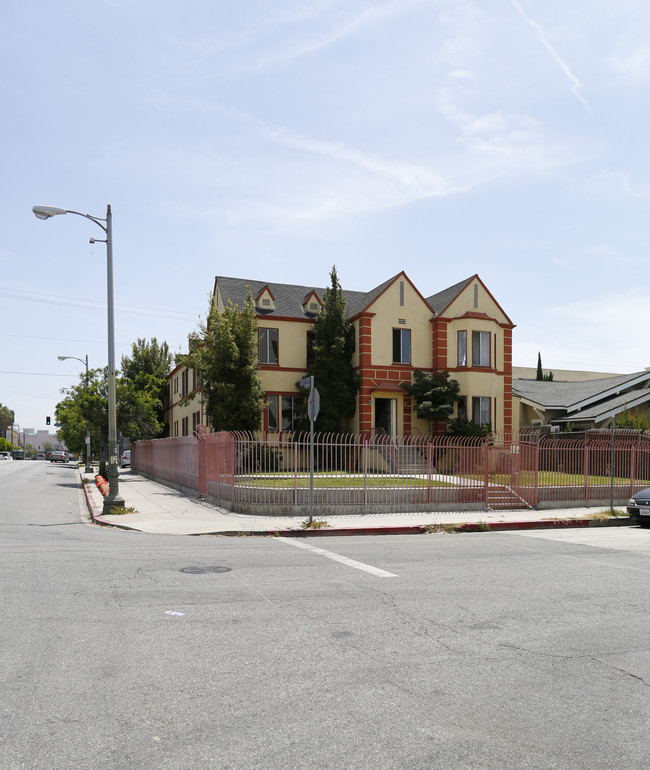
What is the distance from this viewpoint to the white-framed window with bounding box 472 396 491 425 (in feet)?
107

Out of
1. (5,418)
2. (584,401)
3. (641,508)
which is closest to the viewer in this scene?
(641,508)

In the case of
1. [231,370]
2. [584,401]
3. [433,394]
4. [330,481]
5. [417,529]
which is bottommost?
[417,529]

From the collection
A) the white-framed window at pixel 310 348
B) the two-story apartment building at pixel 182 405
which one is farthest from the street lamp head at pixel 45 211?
the two-story apartment building at pixel 182 405

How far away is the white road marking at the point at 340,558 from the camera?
33.0 feet

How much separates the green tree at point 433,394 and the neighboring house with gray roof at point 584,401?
7.35m

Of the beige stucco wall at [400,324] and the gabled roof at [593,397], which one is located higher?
the beige stucco wall at [400,324]

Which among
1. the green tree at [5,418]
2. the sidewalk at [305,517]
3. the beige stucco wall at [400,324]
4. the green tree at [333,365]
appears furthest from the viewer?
the green tree at [5,418]

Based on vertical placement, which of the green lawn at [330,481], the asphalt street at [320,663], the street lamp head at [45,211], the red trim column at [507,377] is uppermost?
the street lamp head at [45,211]

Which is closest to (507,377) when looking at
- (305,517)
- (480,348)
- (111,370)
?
(480,348)

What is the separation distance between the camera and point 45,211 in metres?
17.5

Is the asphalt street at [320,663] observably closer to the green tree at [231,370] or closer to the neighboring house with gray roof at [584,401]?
the green tree at [231,370]

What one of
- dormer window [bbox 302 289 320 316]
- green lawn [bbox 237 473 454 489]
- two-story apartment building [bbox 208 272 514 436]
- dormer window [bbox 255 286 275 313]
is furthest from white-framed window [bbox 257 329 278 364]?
green lawn [bbox 237 473 454 489]

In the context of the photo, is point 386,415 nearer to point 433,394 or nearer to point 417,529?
point 433,394

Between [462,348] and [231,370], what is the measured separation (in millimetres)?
11359
